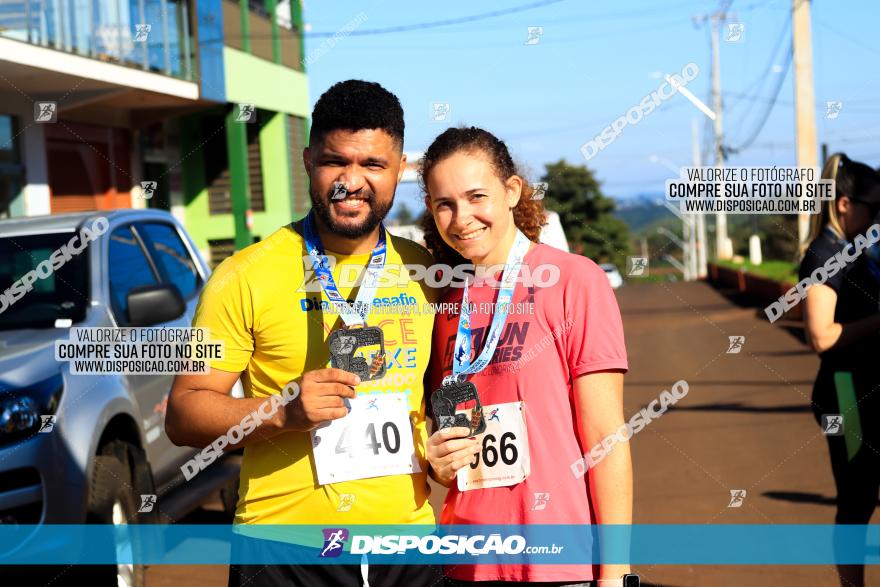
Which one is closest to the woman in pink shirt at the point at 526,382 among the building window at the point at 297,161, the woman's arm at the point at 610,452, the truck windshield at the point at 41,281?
the woman's arm at the point at 610,452

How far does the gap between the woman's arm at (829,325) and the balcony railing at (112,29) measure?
24.0 feet

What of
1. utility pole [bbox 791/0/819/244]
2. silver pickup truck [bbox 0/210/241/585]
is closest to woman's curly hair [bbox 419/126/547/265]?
silver pickup truck [bbox 0/210/241/585]

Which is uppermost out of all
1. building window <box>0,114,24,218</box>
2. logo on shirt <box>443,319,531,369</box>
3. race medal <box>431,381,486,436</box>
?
building window <box>0,114,24,218</box>

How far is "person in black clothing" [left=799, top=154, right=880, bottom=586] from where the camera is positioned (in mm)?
4664

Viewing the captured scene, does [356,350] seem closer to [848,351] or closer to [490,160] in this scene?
[490,160]

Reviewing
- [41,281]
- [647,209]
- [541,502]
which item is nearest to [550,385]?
[541,502]

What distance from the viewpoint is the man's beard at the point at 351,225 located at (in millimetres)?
3059

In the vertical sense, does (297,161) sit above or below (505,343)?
above

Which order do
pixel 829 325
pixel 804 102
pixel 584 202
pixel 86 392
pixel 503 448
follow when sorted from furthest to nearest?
pixel 584 202, pixel 804 102, pixel 86 392, pixel 829 325, pixel 503 448

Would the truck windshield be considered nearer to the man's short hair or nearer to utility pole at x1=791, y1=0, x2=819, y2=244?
the man's short hair

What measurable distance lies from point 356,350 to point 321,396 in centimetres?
20

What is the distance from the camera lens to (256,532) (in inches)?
117

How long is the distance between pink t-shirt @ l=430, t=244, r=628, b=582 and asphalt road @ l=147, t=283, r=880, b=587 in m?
3.39

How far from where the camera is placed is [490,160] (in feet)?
10.3
